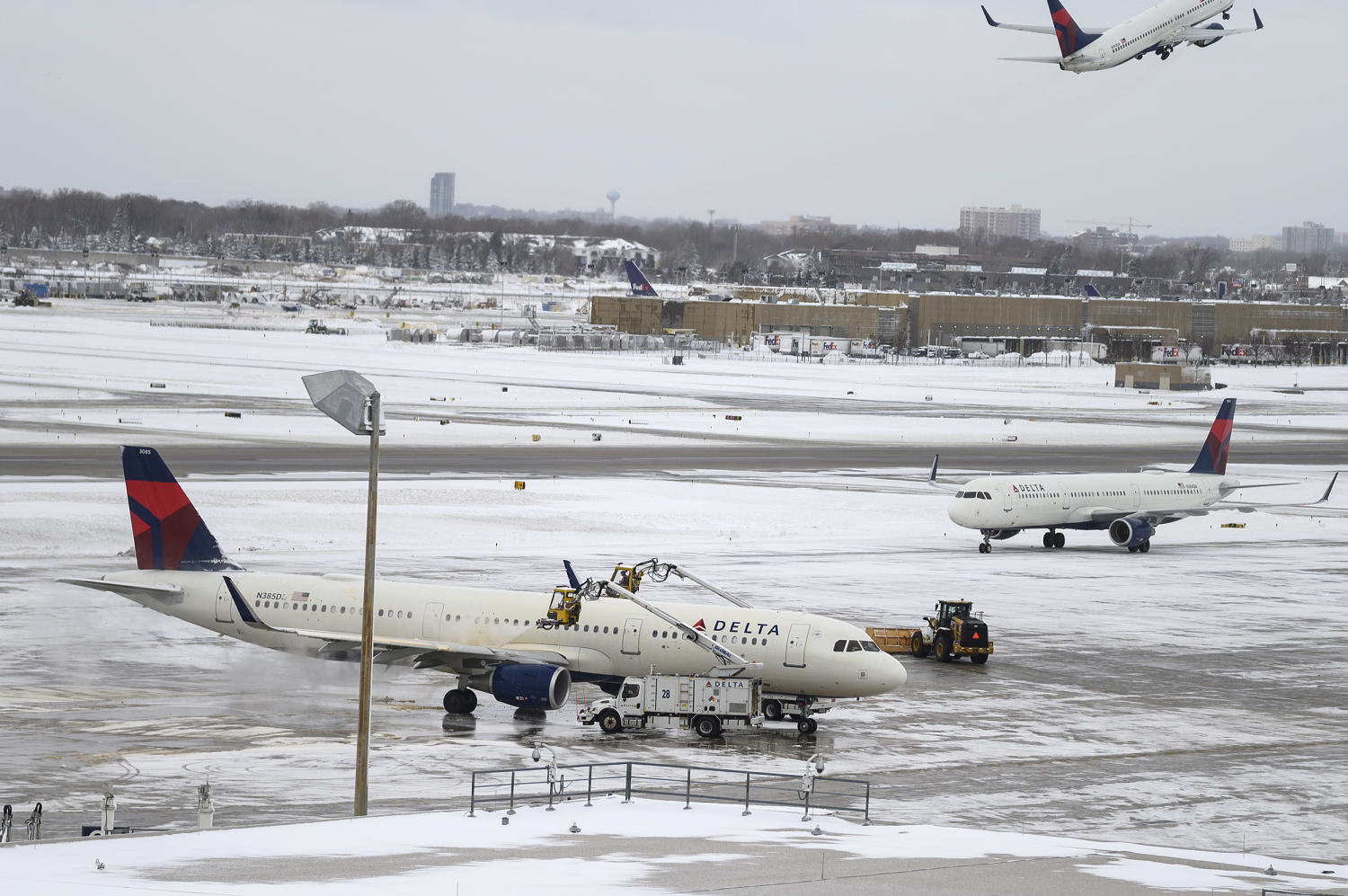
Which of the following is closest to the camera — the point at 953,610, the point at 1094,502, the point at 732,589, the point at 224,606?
the point at 224,606

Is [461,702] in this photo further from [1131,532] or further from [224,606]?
[1131,532]

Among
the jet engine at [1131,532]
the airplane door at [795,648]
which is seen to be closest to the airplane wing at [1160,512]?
the jet engine at [1131,532]

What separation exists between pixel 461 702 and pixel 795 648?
9360 millimetres

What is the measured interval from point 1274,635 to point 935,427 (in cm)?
7212

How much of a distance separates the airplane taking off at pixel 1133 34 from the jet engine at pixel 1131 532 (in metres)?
22.8

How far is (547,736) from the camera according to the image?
40.9 m

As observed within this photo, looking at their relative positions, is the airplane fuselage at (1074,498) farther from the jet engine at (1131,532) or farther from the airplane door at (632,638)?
the airplane door at (632,638)

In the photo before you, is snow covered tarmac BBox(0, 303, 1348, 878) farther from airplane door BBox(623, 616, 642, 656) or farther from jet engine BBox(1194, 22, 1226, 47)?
jet engine BBox(1194, 22, 1226, 47)

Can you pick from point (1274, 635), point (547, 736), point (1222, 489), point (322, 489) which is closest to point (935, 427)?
point (1222, 489)

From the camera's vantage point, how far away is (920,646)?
175 feet

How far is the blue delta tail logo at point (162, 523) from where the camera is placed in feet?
150

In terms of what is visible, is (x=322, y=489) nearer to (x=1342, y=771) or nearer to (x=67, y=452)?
(x=67, y=452)

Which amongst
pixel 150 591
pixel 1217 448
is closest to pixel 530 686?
pixel 150 591

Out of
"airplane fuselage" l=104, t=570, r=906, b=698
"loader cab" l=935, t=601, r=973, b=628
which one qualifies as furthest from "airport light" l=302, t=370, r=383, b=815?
"loader cab" l=935, t=601, r=973, b=628
